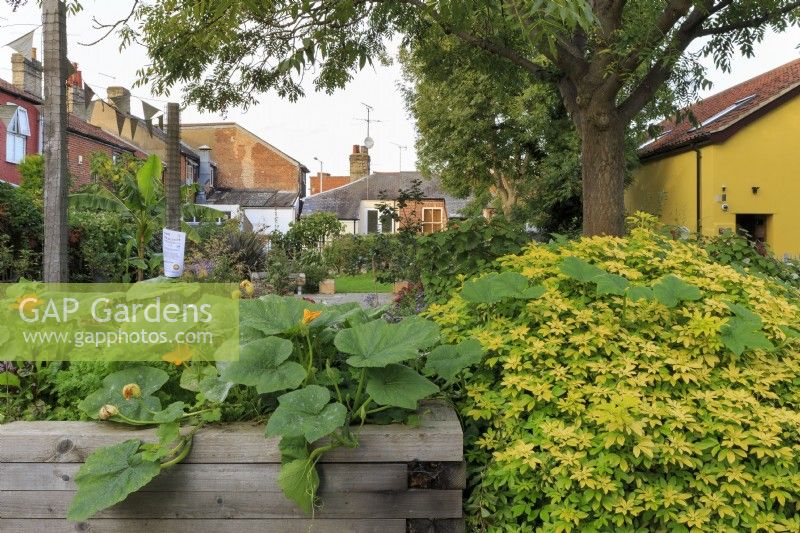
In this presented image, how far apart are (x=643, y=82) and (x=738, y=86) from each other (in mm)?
18880

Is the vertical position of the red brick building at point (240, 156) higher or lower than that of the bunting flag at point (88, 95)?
higher

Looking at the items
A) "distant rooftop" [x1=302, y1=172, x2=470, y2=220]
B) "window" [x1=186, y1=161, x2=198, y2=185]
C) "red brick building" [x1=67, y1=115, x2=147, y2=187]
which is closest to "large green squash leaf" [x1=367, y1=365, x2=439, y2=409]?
"red brick building" [x1=67, y1=115, x2=147, y2=187]

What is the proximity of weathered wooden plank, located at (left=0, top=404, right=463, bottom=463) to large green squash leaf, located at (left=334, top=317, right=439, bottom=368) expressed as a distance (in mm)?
262

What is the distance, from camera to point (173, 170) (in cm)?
713

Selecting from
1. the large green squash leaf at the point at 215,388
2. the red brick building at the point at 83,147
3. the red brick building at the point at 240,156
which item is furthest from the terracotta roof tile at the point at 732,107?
the red brick building at the point at 240,156

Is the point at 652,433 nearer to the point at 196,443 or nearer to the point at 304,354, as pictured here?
the point at 304,354

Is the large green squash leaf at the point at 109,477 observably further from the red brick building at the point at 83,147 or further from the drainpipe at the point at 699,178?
the red brick building at the point at 83,147

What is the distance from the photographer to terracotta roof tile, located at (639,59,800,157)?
1761 cm

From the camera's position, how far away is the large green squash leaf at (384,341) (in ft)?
6.57

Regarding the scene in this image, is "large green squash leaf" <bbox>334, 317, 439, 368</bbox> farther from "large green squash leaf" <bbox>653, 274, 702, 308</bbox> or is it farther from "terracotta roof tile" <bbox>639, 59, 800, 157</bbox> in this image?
"terracotta roof tile" <bbox>639, 59, 800, 157</bbox>

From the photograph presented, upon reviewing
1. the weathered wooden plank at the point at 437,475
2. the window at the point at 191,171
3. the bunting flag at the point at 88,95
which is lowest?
the weathered wooden plank at the point at 437,475

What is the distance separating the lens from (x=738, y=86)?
23188 mm

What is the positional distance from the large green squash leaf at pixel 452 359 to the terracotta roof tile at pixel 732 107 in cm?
1521

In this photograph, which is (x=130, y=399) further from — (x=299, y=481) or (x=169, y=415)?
(x=299, y=481)
